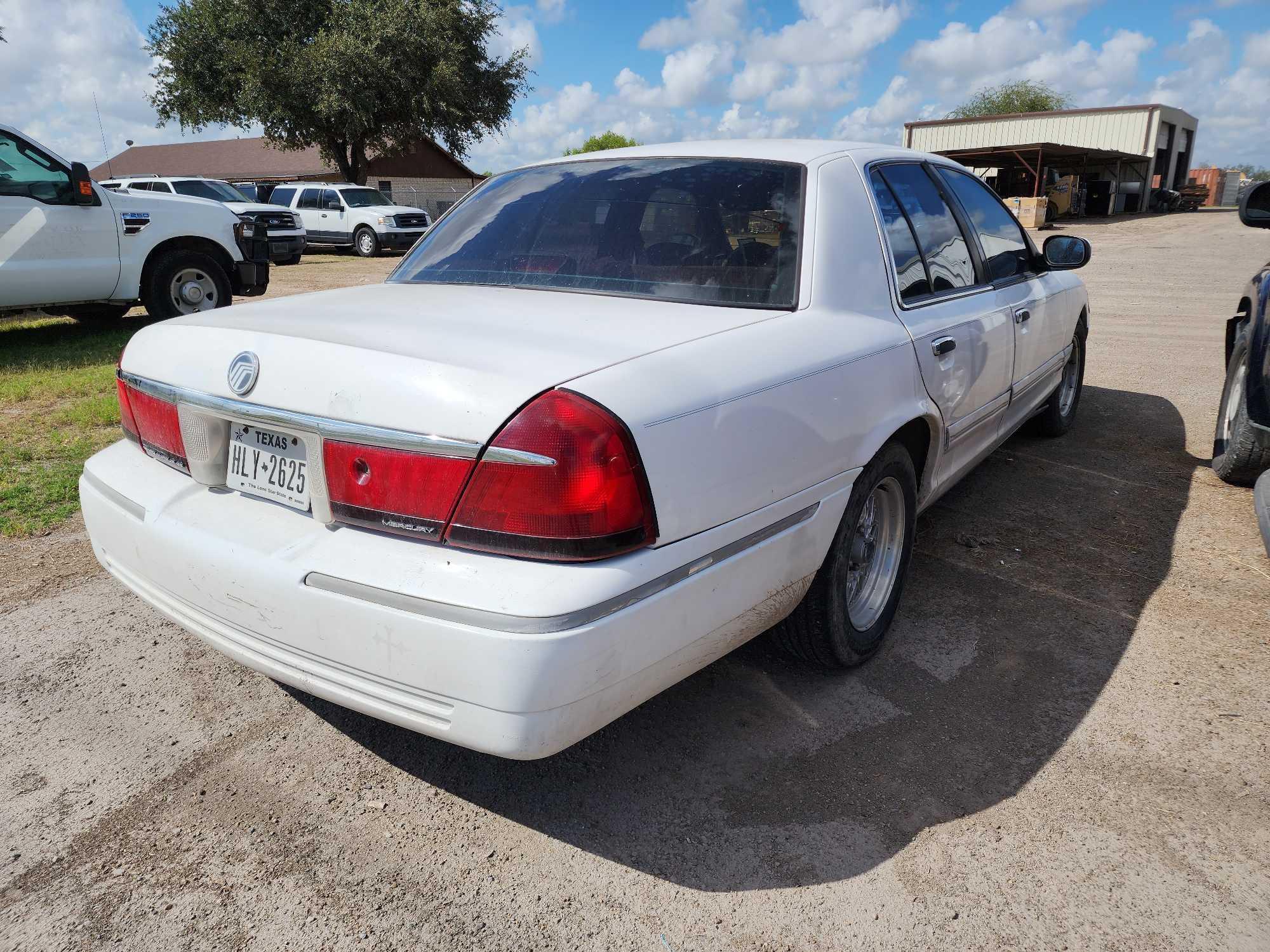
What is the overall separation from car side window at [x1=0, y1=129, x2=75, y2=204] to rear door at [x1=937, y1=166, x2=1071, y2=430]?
7.52 meters

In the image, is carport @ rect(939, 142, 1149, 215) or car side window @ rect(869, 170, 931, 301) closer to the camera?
car side window @ rect(869, 170, 931, 301)

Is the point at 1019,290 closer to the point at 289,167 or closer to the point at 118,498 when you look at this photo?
the point at 118,498

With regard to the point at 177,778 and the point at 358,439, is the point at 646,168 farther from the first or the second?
the point at 177,778

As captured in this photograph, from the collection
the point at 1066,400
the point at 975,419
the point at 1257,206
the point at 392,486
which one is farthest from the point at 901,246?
the point at 1066,400

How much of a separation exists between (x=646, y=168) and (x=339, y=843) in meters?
2.19

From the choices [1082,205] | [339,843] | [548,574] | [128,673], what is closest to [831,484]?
[548,574]

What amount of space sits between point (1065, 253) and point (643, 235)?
251 centimetres

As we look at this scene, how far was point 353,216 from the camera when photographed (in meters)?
23.2

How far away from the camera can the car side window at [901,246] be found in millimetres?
2938

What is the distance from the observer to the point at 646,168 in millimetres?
3004

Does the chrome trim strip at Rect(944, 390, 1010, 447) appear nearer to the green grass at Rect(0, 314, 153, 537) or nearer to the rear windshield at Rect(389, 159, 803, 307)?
the rear windshield at Rect(389, 159, 803, 307)

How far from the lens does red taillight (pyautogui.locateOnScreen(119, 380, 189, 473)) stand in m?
2.36

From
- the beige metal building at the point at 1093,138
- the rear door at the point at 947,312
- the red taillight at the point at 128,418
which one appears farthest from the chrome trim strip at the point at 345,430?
the beige metal building at the point at 1093,138

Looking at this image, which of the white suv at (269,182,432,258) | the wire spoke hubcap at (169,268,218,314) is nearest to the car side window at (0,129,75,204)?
the wire spoke hubcap at (169,268,218,314)
